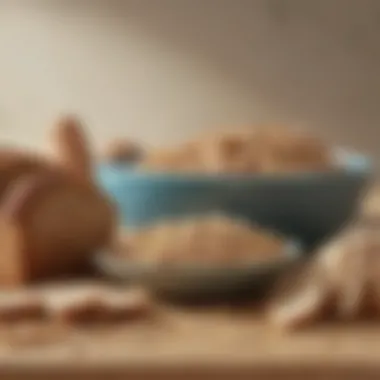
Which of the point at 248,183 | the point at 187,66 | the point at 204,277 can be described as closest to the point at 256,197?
the point at 248,183

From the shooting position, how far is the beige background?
52.1 inches

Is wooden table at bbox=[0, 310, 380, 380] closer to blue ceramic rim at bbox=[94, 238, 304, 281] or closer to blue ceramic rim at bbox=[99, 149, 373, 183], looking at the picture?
blue ceramic rim at bbox=[94, 238, 304, 281]

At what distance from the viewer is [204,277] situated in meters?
0.53

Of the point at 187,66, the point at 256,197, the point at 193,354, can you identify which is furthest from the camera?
the point at 187,66

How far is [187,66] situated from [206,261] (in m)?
0.85

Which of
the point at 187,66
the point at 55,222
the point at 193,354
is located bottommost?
the point at 193,354

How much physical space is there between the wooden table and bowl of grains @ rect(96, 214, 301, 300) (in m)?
0.06

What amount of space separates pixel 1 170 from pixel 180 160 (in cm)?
15

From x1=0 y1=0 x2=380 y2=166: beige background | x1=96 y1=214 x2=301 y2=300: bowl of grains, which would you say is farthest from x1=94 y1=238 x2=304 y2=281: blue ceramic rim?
x1=0 y1=0 x2=380 y2=166: beige background

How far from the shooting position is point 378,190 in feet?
3.77

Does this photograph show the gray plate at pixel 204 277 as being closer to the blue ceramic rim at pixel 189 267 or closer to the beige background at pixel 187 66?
the blue ceramic rim at pixel 189 267

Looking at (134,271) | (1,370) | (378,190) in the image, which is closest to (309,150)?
(134,271)

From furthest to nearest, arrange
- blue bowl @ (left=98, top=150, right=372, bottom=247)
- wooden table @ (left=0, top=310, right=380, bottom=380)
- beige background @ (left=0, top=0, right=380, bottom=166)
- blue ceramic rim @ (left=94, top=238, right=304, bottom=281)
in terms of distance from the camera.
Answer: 1. beige background @ (left=0, top=0, right=380, bottom=166)
2. blue bowl @ (left=98, top=150, right=372, bottom=247)
3. blue ceramic rim @ (left=94, top=238, right=304, bottom=281)
4. wooden table @ (left=0, top=310, right=380, bottom=380)

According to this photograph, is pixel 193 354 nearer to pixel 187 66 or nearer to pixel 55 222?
pixel 55 222
